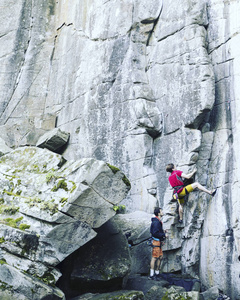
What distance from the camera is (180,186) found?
12812mm

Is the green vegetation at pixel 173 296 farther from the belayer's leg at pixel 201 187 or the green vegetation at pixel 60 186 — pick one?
the green vegetation at pixel 60 186

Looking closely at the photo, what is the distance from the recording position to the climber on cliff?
41.4ft

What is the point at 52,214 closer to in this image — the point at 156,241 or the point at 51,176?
the point at 51,176

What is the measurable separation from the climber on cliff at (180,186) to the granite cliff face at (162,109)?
0.28 m

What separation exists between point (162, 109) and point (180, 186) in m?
3.29

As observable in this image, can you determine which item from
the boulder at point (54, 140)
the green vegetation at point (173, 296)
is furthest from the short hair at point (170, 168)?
the boulder at point (54, 140)

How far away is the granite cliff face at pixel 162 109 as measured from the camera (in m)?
12.7

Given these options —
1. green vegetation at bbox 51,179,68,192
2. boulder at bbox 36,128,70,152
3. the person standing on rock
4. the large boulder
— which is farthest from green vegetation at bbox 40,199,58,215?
boulder at bbox 36,128,70,152

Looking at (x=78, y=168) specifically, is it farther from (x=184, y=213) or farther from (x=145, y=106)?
(x=145, y=106)

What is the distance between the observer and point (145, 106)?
1491 centimetres

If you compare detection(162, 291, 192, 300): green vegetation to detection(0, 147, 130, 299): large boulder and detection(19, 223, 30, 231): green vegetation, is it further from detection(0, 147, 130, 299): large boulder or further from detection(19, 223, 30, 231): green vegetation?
detection(19, 223, 30, 231): green vegetation

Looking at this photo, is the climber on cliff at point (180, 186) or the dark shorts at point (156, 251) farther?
the climber on cliff at point (180, 186)

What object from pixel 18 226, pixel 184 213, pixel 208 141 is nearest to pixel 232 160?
pixel 208 141

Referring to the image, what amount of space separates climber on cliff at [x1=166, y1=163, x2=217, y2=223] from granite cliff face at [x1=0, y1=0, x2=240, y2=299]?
0.91 feet
